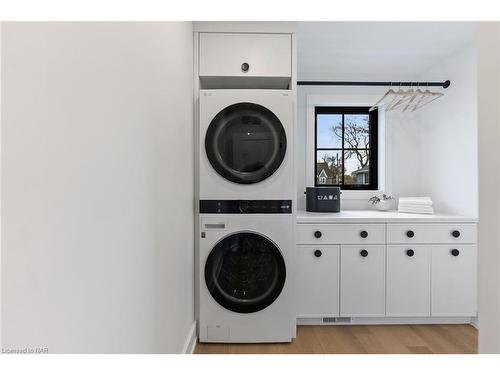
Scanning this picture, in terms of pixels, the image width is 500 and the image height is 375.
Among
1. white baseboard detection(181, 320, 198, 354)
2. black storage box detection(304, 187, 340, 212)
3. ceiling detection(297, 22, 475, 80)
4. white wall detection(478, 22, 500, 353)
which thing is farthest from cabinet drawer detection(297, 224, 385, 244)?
white wall detection(478, 22, 500, 353)

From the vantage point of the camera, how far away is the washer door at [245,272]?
7.30 feet

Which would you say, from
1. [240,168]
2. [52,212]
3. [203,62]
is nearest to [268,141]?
[240,168]

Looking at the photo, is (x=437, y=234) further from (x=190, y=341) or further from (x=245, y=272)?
(x=190, y=341)

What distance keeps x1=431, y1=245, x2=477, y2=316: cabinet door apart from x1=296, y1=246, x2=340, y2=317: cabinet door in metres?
0.79

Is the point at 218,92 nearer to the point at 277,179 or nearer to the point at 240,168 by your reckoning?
the point at 240,168

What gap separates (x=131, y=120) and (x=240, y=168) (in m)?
1.18

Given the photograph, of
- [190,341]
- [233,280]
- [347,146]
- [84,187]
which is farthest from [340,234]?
[84,187]

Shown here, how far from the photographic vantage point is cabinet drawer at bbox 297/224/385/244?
254 centimetres

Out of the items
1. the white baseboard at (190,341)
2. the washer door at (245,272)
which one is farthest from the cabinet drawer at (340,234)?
the white baseboard at (190,341)

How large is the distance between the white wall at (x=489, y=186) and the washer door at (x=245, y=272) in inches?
57.5

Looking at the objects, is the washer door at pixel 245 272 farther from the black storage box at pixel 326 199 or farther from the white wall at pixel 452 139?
the white wall at pixel 452 139

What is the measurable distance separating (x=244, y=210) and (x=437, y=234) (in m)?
1.56

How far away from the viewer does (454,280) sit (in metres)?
2.56

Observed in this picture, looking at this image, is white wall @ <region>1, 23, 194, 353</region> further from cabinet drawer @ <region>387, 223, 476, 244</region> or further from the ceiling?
cabinet drawer @ <region>387, 223, 476, 244</region>
